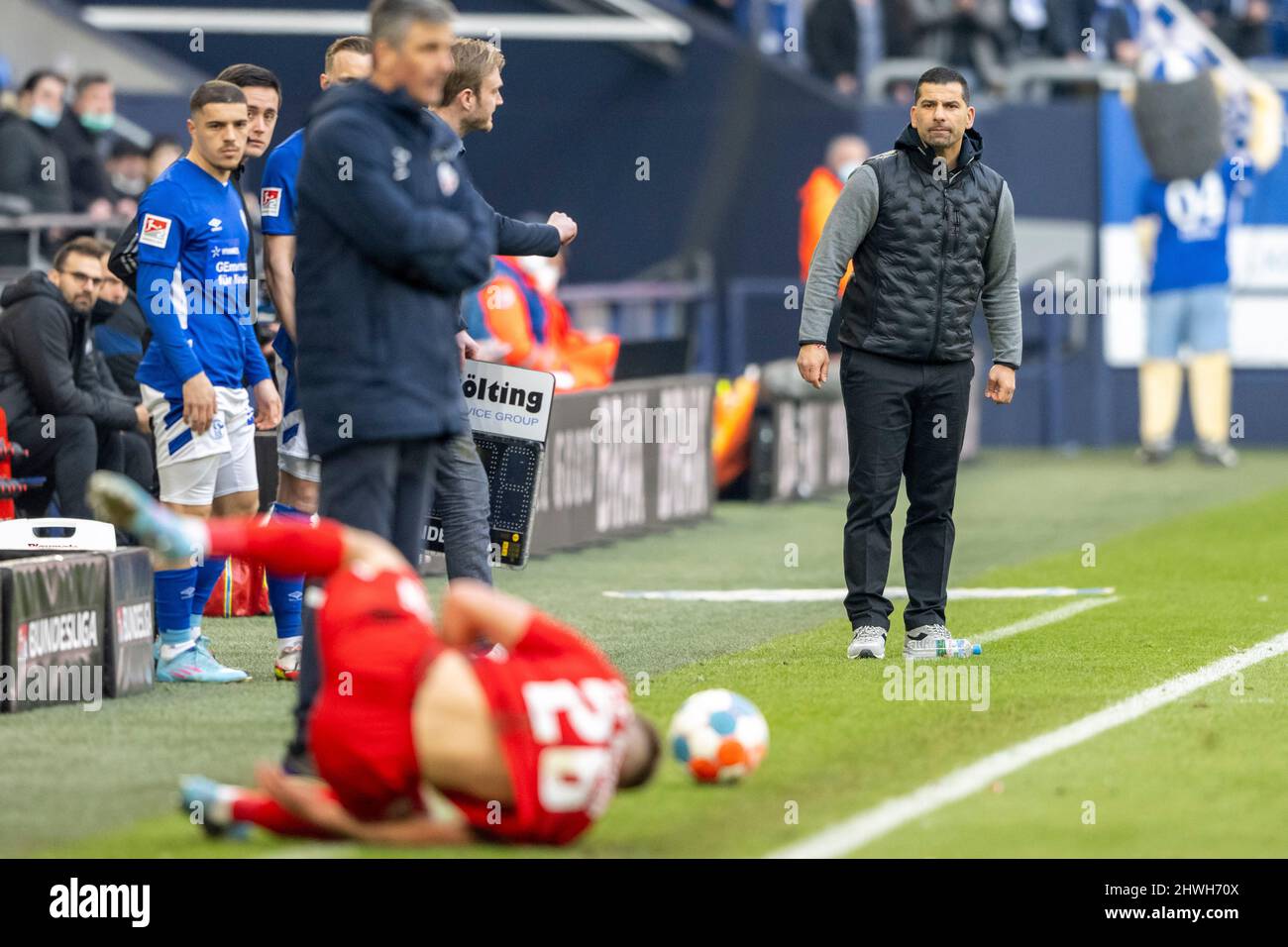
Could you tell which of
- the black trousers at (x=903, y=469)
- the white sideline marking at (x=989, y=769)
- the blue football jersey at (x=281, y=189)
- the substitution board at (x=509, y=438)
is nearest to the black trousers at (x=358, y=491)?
the white sideline marking at (x=989, y=769)

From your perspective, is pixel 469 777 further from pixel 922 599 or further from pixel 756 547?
pixel 756 547

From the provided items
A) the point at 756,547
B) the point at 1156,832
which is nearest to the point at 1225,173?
the point at 756,547

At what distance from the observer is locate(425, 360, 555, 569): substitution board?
9188mm

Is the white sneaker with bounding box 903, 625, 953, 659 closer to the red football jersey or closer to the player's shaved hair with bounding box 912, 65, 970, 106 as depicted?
the player's shaved hair with bounding box 912, 65, 970, 106

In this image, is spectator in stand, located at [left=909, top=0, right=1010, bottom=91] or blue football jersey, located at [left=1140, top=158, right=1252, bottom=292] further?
spectator in stand, located at [left=909, top=0, right=1010, bottom=91]

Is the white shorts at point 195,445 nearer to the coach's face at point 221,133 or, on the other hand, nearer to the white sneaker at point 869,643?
the coach's face at point 221,133

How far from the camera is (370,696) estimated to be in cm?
550

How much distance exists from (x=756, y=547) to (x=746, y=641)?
13.6 feet

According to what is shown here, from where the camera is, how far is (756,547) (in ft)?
44.8

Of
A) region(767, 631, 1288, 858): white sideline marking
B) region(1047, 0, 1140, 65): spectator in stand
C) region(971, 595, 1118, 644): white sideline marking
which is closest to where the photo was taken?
region(767, 631, 1288, 858): white sideline marking

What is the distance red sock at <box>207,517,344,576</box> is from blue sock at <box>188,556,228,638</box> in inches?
114

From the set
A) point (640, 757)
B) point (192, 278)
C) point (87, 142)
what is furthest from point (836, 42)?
point (640, 757)

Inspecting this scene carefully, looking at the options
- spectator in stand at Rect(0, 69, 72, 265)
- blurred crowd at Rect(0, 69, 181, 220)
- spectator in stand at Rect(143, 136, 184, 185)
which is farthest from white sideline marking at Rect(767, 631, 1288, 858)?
spectator in stand at Rect(0, 69, 72, 265)
